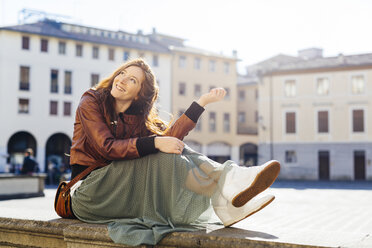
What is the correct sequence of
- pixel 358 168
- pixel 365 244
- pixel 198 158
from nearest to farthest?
pixel 365 244 < pixel 198 158 < pixel 358 168

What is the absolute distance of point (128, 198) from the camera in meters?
3.04

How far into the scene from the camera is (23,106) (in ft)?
122

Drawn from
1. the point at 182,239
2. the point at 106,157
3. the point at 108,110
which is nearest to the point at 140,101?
the point at 108,110

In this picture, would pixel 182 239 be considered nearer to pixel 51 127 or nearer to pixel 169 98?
pixel 51 127

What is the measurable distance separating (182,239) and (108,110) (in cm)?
116

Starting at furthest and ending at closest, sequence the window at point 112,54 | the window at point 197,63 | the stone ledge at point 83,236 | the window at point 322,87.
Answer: the window at point 197,63 < the window at point 112,54 < the window at point 322,87 < the stone ledge at point 83,236

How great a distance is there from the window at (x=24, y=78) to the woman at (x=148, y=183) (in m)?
35.9

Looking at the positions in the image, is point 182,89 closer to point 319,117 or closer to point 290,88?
point 290,88

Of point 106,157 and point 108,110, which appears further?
point 108,110

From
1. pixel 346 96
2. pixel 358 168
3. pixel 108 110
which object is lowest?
pixel 358 168

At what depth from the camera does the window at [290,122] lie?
38625 millimetres

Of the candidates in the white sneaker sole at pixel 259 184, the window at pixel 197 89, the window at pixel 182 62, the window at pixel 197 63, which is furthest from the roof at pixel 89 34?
the white sneaker sole at pixel 259 184

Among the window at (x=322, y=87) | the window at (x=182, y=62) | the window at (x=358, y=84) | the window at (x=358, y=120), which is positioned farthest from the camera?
the window at (x=182, y=62)

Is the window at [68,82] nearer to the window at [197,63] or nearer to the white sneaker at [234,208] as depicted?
the window at [197,63]
